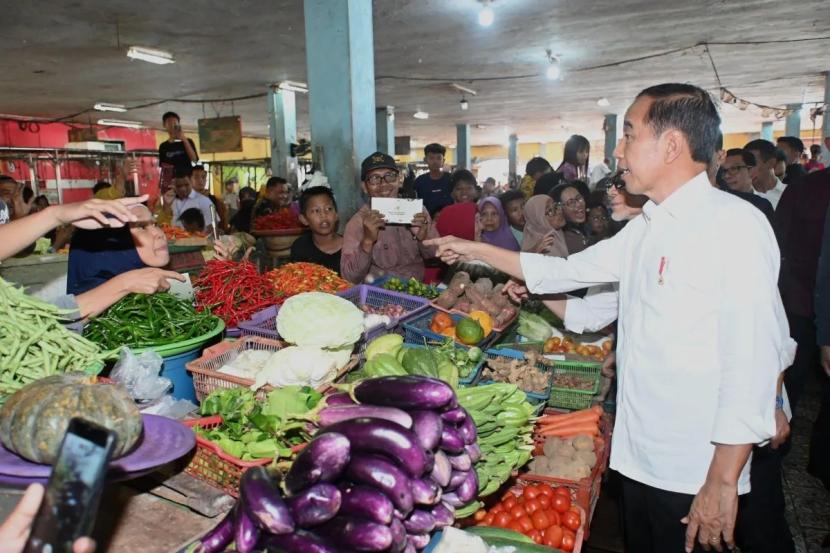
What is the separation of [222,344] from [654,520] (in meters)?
2.04

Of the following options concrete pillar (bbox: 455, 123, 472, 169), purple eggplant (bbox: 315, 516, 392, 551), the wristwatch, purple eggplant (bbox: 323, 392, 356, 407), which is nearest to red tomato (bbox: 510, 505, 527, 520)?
the wristwatch

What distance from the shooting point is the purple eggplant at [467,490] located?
5.38ft

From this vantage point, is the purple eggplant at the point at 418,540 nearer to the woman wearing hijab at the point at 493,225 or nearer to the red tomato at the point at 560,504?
the red tomato at the point at 560,504

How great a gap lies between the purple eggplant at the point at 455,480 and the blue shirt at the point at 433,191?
779cm

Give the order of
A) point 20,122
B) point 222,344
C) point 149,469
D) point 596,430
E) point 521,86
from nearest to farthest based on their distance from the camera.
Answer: point 149,469, point 222,344, point 596,430, point 521,86, point 20,122

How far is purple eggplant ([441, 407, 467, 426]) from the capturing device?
163 centimetres

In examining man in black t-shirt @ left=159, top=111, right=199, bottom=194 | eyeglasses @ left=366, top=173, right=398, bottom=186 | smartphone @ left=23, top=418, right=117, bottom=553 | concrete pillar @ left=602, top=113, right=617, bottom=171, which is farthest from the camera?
concrete pillar @ left=602, top=113, right=617, bottom=171

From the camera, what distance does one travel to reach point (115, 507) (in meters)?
1.81

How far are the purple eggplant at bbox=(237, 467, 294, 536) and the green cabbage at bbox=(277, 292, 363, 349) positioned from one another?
45.8 inches

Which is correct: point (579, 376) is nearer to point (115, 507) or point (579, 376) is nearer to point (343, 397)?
point (343, 397)

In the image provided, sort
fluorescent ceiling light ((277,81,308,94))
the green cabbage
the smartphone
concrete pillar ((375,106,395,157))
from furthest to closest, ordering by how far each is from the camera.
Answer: concrete pillar ((375,106,395,157)) → fluorescent ceiling light ((277,81,308,94)) → the green cabbage → the smartphone

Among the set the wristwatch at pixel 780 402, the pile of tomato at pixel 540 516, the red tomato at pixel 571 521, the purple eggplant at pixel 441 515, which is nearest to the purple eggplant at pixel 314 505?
the purple eggplant at pixel 441 515

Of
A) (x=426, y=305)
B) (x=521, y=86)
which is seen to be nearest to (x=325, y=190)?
(x=426, y=305)

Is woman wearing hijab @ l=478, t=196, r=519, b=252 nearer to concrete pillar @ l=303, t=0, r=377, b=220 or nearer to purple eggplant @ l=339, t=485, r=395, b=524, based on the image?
concrete pillar @ l=303, t=0, r=377, b=220
